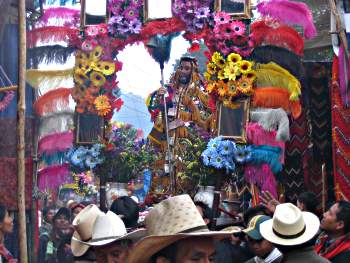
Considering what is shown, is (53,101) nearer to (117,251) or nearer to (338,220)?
(338,220)

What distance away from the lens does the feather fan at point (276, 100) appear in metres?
9.28

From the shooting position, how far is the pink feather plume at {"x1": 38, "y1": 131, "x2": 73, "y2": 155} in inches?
407

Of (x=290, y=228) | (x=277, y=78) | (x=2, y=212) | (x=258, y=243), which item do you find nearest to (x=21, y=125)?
(x=2, y=212)

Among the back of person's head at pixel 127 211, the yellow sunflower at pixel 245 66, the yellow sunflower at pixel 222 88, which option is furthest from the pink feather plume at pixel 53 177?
the back of person's head at pixel 127 211

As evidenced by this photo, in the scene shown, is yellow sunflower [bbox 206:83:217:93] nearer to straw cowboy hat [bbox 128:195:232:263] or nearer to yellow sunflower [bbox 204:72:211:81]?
yellow sunflower [bbox 204:72:211:81]

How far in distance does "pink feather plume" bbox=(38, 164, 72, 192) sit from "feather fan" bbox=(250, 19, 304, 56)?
10.0ft

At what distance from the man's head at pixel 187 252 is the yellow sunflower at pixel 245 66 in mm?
6344

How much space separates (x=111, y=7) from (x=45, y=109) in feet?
5.40

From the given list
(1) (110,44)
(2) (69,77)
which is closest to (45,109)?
(2) (69,77)

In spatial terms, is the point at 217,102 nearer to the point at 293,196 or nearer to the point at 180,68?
the point at 180,68

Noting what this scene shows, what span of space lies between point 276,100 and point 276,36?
81cm

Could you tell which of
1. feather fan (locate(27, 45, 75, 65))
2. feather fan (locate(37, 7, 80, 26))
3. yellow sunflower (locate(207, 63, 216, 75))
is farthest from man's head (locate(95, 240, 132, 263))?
feather fan (locate(37, 7, 80, 26))

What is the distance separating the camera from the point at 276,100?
9.32 metres

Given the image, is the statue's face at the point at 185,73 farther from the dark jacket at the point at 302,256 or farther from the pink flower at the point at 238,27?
the dark jacket at the point at 302,256
